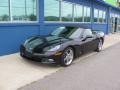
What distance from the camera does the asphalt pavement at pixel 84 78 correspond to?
16.4ft

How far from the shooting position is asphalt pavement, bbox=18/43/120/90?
5004mm

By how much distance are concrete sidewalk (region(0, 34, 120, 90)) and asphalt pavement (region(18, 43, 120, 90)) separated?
0.29 meters

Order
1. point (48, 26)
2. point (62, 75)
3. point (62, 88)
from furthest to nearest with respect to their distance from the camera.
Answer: point (48, 26) → point (62, 75) → point (62, 88)

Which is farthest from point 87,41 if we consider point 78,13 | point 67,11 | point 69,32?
point 78,13

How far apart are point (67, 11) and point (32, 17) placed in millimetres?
3737

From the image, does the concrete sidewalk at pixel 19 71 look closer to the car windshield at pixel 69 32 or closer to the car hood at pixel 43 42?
the car hood at pixel 43 42

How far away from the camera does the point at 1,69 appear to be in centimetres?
623

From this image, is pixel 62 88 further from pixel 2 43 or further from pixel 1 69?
pixel 2 43

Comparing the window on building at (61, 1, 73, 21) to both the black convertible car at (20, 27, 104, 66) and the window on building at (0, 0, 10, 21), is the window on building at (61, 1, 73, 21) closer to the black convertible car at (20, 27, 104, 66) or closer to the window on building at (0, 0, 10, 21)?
the black convertible car at (20, 27, 104, 66)

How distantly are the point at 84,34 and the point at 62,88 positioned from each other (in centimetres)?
389

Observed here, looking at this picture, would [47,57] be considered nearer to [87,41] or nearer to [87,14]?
[87,41]

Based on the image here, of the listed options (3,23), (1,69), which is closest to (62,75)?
(1,69)

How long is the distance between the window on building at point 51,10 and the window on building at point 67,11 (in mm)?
691

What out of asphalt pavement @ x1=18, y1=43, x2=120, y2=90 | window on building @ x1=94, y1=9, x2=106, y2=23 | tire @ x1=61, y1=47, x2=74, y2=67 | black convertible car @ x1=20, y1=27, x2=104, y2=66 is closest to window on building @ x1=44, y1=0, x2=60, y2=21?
black convertible car @ x1=20, y1=27, x2=104, y2=66
